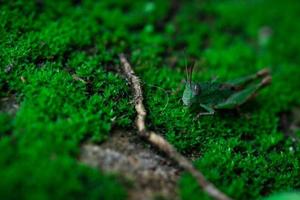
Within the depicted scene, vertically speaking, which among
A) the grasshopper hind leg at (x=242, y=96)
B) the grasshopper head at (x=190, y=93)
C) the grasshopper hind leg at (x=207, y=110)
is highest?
the grasshopper head at (x=190, y=93)

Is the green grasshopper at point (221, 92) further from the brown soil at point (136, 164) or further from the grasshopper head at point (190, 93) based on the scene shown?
the brown soil at point (136, 164)

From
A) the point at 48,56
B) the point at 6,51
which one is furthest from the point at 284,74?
the point at 6,51

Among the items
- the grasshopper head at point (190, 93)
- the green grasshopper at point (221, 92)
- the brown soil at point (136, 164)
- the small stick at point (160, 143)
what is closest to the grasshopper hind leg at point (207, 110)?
the green grasshopper at point (221, 92)

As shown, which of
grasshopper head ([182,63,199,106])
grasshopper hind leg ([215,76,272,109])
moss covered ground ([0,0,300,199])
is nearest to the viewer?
moss covered ground ([0,0,300,199])

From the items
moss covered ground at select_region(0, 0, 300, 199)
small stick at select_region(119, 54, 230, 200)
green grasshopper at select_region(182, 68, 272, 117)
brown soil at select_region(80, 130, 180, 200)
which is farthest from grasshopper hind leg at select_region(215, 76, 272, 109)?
brown soil at select_region(80, 130, 180, 200)

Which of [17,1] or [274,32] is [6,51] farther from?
[274,32]

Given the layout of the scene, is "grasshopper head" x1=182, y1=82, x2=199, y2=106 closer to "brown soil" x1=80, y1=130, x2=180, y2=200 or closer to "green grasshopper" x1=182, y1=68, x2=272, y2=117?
"green grasshopper" x1=182, y1=68, x2=272, y2=117
